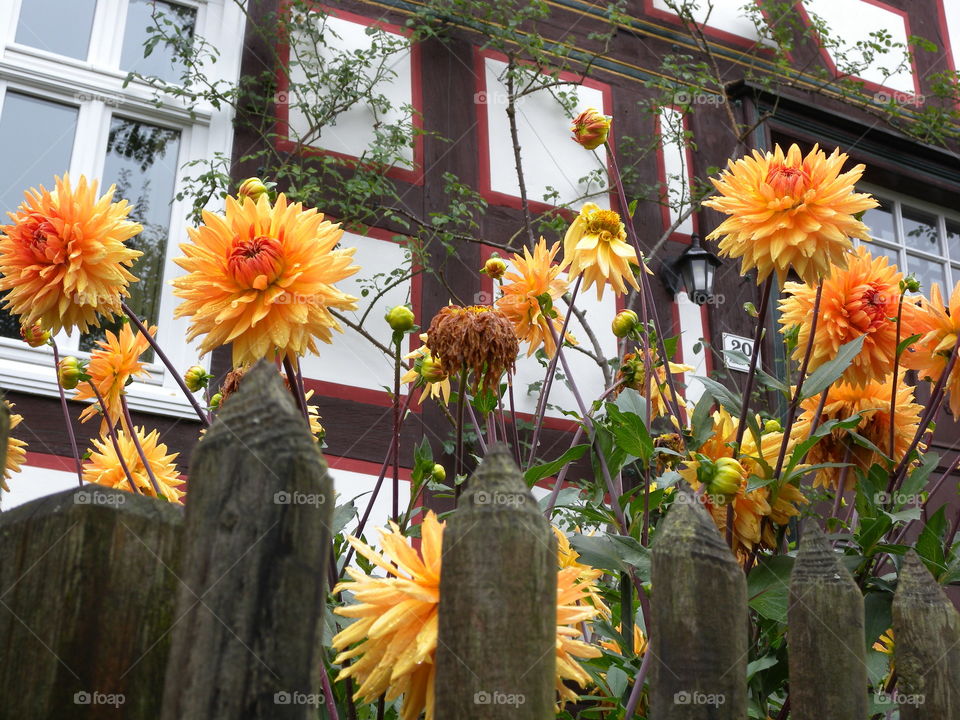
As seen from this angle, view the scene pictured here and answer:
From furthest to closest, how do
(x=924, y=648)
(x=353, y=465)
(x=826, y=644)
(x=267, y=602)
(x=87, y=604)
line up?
(x=353, y=465)
(x=924, y=648)
(x=826, y=644)
(x=87, y=604)
(x=267, y=602)

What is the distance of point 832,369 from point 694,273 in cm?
362

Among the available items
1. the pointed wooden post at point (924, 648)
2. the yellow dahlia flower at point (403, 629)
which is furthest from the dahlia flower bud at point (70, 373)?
the pointed wooden post at point (924, 648)

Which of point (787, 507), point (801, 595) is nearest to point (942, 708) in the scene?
point (801, 595)

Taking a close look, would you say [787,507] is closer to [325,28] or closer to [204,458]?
[204,458]

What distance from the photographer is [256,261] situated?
1367mm

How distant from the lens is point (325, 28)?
16.1 feet

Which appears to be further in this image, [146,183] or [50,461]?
[146,183]

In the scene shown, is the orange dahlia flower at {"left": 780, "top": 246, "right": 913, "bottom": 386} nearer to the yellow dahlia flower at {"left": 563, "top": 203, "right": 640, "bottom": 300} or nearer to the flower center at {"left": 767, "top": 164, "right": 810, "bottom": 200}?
the flower center at {"left": 767, "top": 164, "right": 810, "bottom": 200}

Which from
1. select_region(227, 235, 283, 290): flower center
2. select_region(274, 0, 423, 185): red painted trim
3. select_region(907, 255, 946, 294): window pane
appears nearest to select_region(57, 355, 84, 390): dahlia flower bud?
select_region(227, 235, 283, 290): flower center

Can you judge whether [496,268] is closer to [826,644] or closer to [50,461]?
[826,644]

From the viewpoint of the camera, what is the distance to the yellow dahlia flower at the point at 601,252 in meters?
1.86

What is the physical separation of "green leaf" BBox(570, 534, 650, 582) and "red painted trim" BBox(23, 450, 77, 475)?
2772 millimetres

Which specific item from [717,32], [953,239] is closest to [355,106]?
[717,32]

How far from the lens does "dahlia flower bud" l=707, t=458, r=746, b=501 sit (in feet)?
4.24
